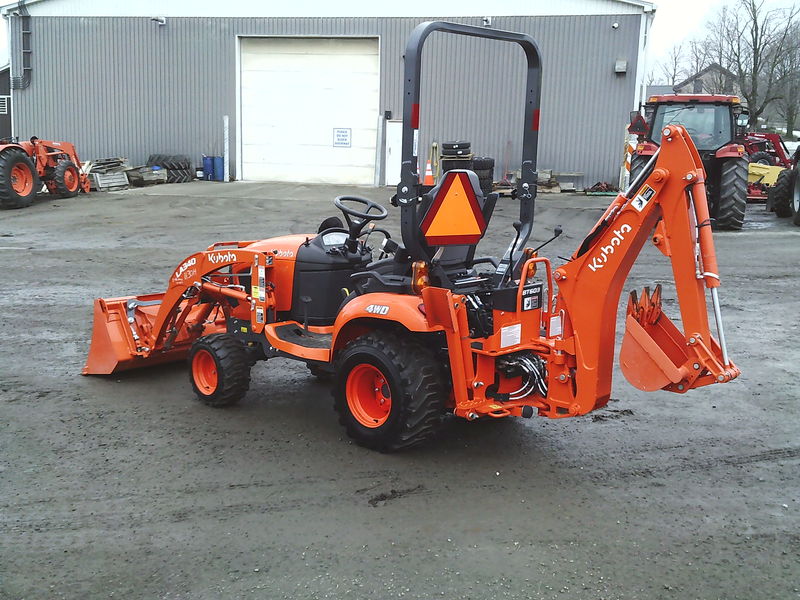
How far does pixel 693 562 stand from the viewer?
377 cm

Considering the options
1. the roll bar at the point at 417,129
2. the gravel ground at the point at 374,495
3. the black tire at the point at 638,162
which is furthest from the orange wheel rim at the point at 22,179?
the roll bar at the point at 417,129

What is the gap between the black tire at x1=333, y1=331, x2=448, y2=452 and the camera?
4.71m

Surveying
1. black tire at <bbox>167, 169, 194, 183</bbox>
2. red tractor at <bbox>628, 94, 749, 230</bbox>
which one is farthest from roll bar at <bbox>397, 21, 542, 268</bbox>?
black tire at <bbox>167, 169, 194, 183</bbox>

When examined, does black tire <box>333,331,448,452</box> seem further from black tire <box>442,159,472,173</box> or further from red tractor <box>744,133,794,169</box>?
red tractor <box>744,133,794,169</box>

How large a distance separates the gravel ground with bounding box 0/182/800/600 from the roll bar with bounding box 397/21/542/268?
1.34 m

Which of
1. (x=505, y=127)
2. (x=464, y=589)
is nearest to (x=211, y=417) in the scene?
(x=464, y=589)

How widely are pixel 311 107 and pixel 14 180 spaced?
8.39 meters

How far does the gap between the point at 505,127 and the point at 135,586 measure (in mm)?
19990

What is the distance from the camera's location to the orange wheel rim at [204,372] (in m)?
5.93

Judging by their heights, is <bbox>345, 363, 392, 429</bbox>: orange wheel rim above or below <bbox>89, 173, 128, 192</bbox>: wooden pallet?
below

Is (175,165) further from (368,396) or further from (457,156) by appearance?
(368,396)

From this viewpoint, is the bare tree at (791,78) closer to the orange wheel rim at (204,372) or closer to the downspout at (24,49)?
the downspout at (24,49)

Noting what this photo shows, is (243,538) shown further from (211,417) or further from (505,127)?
(505,127)

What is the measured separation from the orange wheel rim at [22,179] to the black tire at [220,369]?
1378cm
